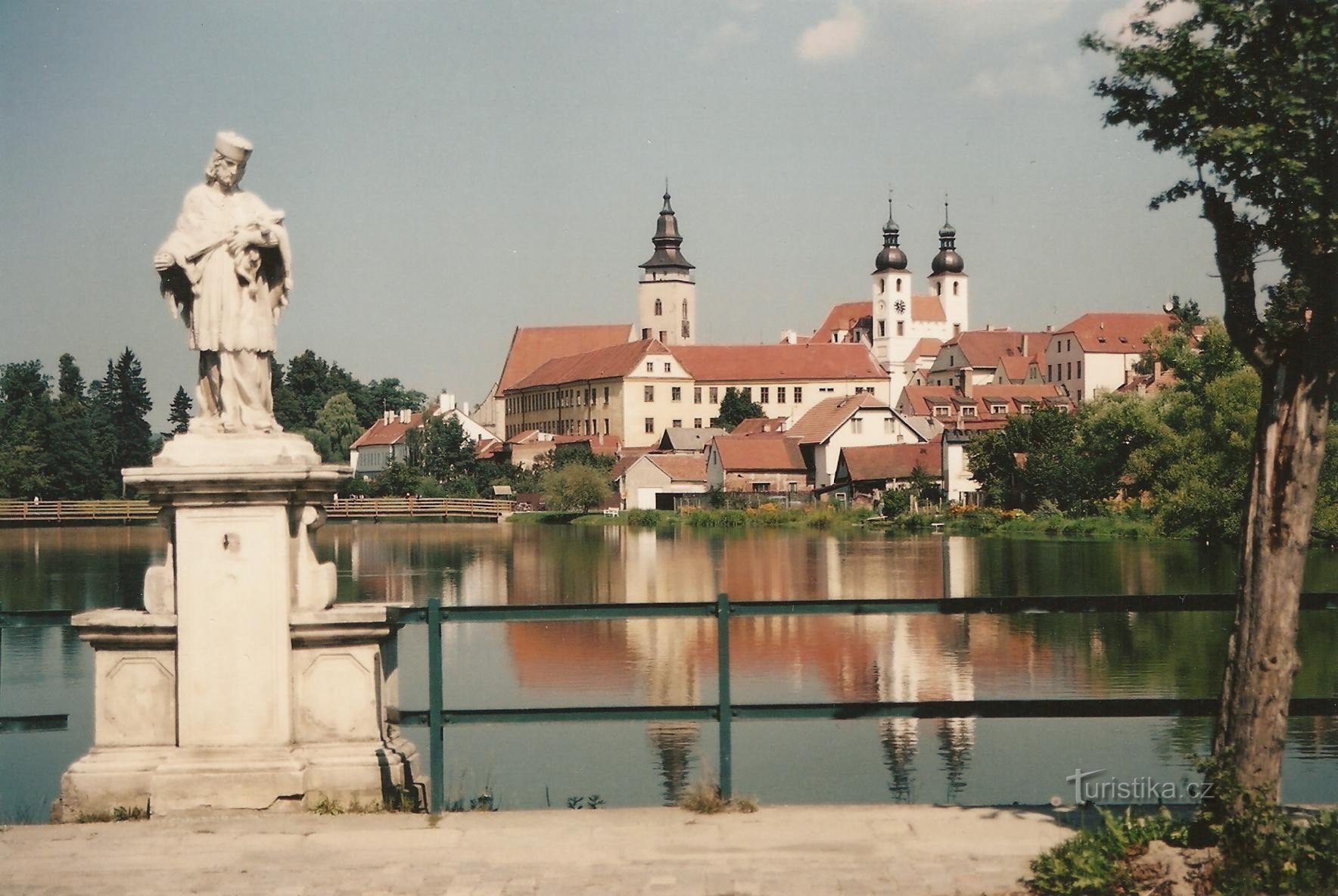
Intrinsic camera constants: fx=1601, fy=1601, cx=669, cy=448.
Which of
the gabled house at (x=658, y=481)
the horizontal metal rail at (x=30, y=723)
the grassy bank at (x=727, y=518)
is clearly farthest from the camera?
the gabled house at (x=658, y=481)

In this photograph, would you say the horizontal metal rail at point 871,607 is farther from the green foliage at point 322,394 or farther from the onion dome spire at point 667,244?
the onion dome spire at point 667,244

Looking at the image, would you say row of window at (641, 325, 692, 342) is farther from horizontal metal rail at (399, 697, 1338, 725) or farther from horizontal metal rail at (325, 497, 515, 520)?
horizontal metal rail at (399, 697, 1338, 725)

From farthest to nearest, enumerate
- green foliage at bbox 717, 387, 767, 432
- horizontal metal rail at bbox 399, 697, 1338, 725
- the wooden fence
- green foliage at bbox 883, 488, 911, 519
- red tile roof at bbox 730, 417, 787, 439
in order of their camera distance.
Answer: green foliage at bbox 717, 387, 767, 432 → red tile roof at bbox 730, 417, 787, 439 → green foliage at bbox 883, 488, 911, 519 → the wooden fence → horizontal metal rail at bbox 399, 697, 1338, 725

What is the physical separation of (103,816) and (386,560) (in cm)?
3983

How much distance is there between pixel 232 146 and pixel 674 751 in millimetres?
7361

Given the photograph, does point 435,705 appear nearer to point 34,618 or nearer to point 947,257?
point 34,618

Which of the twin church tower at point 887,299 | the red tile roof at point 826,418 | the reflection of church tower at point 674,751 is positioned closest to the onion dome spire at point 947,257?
the twin church tower at point 887,299

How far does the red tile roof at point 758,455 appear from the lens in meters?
90.4

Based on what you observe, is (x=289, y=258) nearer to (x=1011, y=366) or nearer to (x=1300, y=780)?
(x=1300, y=780)

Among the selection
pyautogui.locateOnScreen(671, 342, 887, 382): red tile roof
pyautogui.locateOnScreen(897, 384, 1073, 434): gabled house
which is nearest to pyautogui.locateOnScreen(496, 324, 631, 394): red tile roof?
pyautogui.locateOnScreen(671, 342, 887, 382): red tile roof

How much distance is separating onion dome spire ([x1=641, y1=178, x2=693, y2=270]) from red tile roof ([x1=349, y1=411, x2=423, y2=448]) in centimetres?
3091

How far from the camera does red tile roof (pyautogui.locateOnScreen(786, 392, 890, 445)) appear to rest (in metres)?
91.0

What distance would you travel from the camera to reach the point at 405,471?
94.6m

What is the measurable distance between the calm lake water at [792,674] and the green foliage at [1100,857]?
14.8 feet
